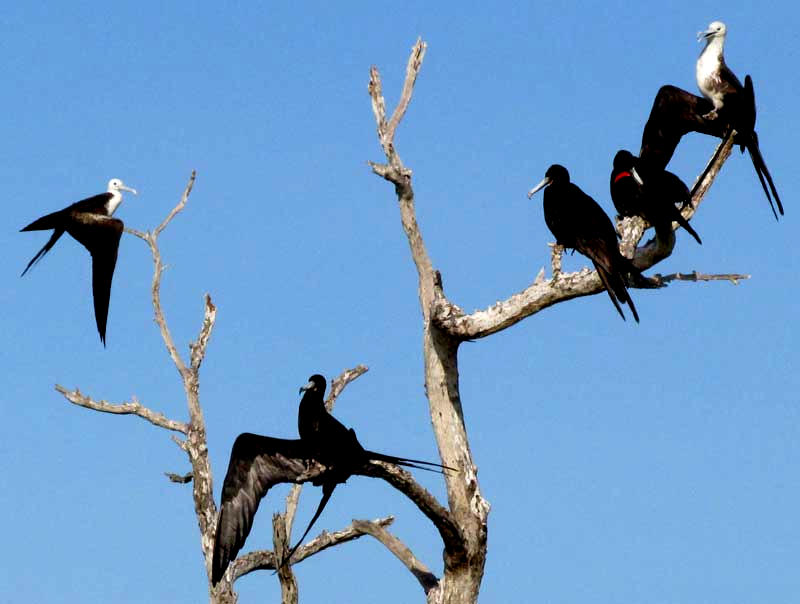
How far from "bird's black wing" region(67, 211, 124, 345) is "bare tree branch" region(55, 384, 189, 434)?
1021 mm

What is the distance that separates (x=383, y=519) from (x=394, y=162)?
299 cm

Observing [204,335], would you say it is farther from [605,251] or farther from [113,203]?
[605,251]

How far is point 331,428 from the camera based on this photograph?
944 cm

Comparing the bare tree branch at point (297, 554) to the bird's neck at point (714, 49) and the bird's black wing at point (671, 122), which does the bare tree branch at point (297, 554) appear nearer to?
the bird's black wing at point (671, 122)

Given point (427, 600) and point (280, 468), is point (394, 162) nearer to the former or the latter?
point (280, 468)

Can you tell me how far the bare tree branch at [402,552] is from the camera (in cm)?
1061

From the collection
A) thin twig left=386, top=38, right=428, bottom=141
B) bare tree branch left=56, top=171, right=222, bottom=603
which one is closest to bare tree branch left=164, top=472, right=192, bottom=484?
bare tree branch left=56, top=171, right=222, bottom=603

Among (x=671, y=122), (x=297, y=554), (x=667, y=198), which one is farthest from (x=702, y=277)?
(x=297, y=554)

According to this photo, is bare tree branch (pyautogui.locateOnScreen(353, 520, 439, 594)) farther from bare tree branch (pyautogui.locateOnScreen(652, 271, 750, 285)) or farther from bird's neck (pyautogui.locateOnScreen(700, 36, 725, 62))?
bird's neck (pyautogui.locateOnScreen(700, 36, 725, 62))

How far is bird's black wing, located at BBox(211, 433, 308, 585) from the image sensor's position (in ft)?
32.5

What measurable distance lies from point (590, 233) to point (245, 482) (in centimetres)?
296

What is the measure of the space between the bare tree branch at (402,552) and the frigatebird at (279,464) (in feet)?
3.16

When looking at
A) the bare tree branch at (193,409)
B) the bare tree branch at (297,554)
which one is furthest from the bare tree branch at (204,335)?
the bare tree branch at (297,554)

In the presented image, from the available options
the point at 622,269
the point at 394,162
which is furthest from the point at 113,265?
the point at 622,269
